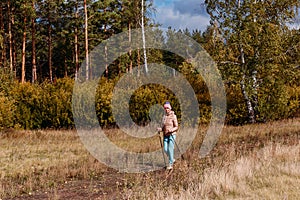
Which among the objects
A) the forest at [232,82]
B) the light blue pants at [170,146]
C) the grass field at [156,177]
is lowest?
the grass field at [156,177]

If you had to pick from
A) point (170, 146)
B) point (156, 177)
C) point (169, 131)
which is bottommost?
point (156, 177)

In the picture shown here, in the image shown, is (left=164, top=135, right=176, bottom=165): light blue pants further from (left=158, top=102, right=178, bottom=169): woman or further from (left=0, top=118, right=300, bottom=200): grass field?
(left=0, top=118, right=300, bottom=200): grass field

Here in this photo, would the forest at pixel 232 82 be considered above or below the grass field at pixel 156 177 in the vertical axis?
above

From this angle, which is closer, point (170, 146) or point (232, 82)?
point (170, 146)

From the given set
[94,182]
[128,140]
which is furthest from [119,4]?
[94,182]

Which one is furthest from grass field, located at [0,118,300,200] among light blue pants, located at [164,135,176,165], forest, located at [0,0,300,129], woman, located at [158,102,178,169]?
forest, located at [0,0,300,129]

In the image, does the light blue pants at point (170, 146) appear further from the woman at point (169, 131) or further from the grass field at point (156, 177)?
the grass field at point (156, 177)

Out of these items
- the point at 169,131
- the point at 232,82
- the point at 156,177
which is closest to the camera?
the point at 156,177

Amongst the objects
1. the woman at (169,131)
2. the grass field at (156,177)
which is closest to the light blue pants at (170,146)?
the woman at (169,131)

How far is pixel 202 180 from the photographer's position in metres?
7.22

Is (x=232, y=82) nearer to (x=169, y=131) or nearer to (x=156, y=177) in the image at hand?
(x=169, y=131)

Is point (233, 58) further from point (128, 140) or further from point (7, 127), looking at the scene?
point (7, 127)

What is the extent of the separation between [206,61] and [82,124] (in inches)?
317

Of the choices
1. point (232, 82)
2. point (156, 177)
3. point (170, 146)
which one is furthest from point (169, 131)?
point (232, 82)
